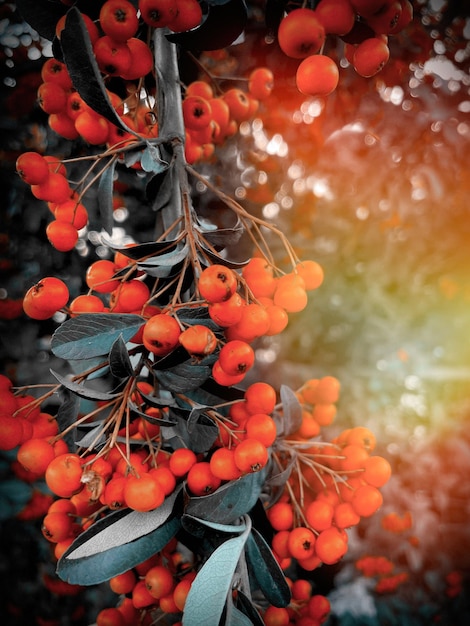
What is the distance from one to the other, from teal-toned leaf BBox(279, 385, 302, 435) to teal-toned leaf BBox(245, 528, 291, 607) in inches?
9.9

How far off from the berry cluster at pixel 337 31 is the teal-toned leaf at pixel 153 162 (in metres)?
0.30

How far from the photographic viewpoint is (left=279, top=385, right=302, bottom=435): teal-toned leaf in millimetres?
962

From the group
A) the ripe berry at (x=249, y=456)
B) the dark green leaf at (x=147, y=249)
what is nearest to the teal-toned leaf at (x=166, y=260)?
the dark green leaf at (x=147, y=249)

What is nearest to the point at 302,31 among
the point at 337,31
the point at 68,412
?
the point at 337,31

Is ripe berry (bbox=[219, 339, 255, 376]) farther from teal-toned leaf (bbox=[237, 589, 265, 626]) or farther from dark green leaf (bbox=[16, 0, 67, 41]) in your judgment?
dark green leaf (bbox=[16, 0, 67, 41])

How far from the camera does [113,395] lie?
2.49ft

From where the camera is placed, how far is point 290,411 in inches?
38.0

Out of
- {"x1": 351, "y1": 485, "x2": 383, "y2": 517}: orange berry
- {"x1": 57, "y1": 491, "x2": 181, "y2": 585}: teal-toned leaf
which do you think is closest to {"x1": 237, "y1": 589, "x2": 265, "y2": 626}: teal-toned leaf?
{"x1": 57, "y1": 491, "x2": 181, "y2": 585}: teal-toned leaf

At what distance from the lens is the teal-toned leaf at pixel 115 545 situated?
71 cm

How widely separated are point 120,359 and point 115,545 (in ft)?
1.05

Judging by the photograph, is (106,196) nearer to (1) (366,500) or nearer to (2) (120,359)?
(2) (120,359)

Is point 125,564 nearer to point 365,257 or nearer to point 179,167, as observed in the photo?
point 179,167

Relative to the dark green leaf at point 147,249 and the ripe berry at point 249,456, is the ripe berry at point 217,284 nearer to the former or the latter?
the dark green leaf at point 147,249

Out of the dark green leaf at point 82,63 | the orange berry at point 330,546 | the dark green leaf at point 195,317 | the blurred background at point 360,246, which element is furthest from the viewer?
the blurred background at point 360,246
